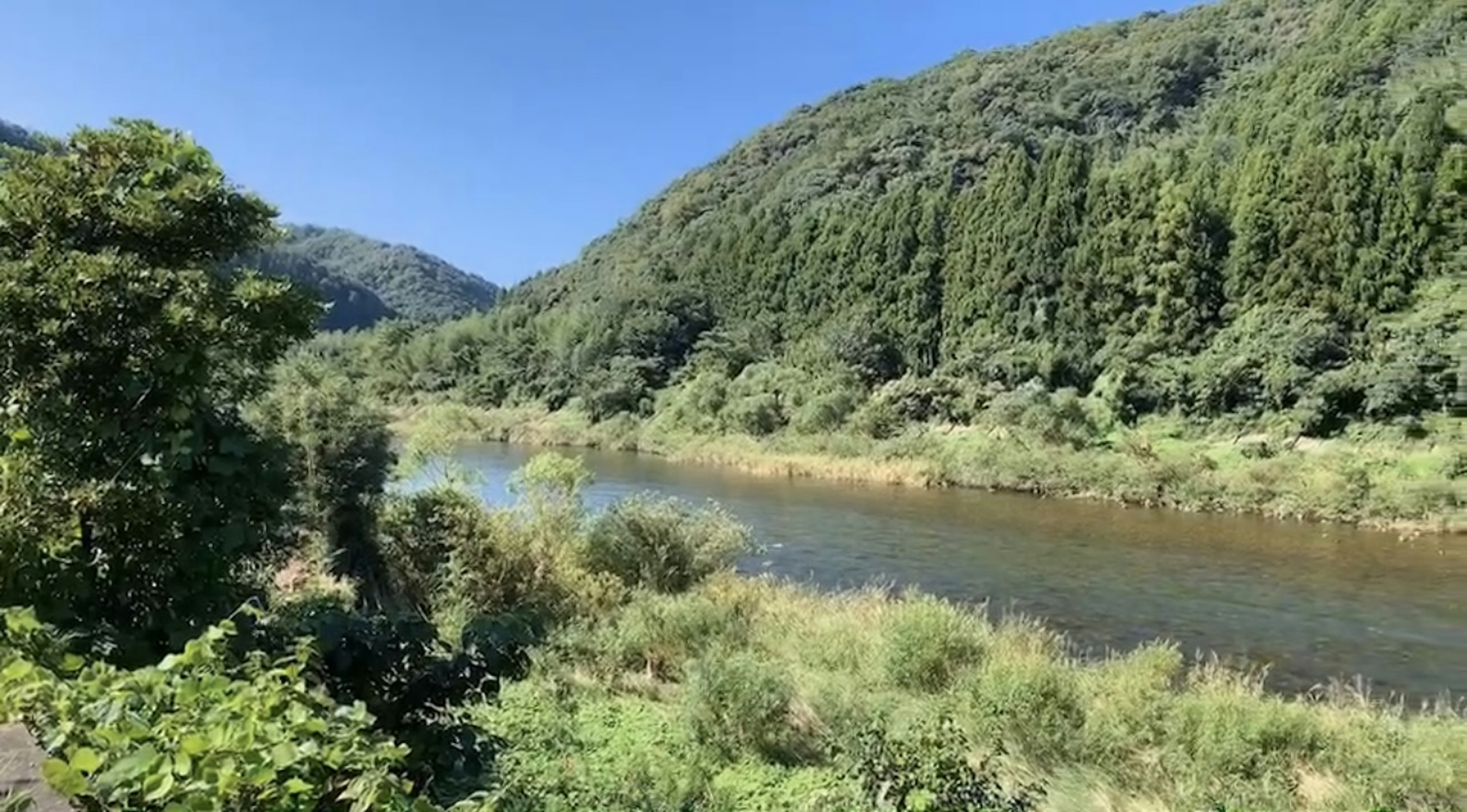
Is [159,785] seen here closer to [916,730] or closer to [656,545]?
[916,730]

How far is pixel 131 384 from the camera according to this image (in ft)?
13.6

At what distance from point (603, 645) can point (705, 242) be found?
100184 millimetres

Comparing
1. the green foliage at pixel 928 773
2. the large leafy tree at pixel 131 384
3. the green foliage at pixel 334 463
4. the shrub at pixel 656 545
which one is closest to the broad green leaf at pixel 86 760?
the large leafy tree at pixel 131 384

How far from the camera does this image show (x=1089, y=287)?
5959 centimetres

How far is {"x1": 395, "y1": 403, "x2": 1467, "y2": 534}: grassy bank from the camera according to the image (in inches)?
1128

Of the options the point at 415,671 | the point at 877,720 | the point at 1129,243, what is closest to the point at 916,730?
the point at 877,720

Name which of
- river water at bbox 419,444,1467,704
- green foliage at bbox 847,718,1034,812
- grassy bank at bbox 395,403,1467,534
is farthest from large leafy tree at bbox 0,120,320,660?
river water at bbox 419,444,1467,704

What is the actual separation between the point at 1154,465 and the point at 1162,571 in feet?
49.5

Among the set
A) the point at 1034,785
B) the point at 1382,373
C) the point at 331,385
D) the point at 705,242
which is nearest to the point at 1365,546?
the point at 1382,373

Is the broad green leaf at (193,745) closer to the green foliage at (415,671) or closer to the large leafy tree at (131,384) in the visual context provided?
the green foliage at (415,671)

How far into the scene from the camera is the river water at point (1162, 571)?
51.0 ft

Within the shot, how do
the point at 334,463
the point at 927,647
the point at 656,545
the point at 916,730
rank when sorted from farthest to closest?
the point at 656,545
the point at 334,463
the point at 927,647
the point at 916,730

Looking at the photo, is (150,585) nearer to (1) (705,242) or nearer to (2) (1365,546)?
(2) (1365,546)

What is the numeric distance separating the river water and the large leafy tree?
12584 mm
